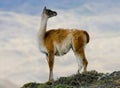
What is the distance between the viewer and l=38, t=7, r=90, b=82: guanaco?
22.0 meters

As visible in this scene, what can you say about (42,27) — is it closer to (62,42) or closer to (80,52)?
(62,42)

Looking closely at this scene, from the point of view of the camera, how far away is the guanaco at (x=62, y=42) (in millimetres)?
22031

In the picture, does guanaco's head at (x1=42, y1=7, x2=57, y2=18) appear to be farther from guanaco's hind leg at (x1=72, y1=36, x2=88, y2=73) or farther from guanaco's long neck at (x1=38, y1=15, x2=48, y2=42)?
guanaco's hind leg at (x1=72, y1=36, x2=88, y2=73)

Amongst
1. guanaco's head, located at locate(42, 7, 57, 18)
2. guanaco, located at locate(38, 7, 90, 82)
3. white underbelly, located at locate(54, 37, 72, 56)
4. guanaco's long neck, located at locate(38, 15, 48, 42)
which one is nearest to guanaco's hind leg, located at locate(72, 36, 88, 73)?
guanaco, located at locate(38, 7, 90, 82)

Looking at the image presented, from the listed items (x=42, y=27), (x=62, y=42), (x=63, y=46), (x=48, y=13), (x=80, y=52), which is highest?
(x=48, y=13)

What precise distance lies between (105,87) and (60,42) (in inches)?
234

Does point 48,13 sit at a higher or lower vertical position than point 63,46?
higher

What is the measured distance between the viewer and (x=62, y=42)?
74.0ft

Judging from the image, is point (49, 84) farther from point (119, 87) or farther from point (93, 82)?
point (119, 87)

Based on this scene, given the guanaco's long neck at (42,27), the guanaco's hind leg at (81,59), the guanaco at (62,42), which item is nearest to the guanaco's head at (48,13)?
the guanaco's long neck at (42,27)

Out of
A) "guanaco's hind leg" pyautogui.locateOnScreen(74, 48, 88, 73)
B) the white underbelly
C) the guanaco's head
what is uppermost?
the guanaco's head

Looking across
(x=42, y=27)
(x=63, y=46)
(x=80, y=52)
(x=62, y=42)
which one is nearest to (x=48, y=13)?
(x=42, y=27)

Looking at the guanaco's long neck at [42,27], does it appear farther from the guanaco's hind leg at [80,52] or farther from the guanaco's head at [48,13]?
the guanaco's hind leg at [80,52]

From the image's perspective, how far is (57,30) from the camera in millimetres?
23047
